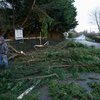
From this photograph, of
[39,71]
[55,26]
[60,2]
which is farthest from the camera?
[55,26]

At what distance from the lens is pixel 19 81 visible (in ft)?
29.6

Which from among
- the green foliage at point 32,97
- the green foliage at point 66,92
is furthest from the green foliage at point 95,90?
the green foliage at point 32,97

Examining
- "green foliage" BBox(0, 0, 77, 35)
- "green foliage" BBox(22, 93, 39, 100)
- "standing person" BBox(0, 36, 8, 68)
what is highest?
"green foliage" BBox(0, 0, 77, 35)

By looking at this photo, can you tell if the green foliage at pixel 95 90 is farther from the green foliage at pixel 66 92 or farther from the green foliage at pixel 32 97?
the green foliage at pixel 32 97

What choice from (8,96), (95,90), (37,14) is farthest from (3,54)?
(37,14)

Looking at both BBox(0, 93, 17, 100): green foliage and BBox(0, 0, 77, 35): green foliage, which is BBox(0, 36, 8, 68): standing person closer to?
BBox(0, 93, 17, 100): green foliage

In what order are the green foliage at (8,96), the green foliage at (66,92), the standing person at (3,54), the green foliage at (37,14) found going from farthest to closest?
1. the green foliage at (37,14)
2. the standing person at (3,54)
3. the green foliage at (66,92)
4. the green foliage at (8,96)

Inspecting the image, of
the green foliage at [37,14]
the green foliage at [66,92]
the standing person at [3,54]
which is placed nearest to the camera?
the green foliage at [66,92]

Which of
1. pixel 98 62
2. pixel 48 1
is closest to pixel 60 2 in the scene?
pixel 48 1

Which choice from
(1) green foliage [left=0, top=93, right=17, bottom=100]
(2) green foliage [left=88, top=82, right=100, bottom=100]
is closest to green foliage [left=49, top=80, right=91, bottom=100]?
(2) green foliage [left=88, top=82, right=100, bottom=100]

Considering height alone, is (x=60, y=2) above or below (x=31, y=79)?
above

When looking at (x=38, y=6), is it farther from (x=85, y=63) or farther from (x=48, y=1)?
(x=85, y=63)

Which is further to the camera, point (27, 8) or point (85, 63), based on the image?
point (27, 8)

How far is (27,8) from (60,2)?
3.81 meters
